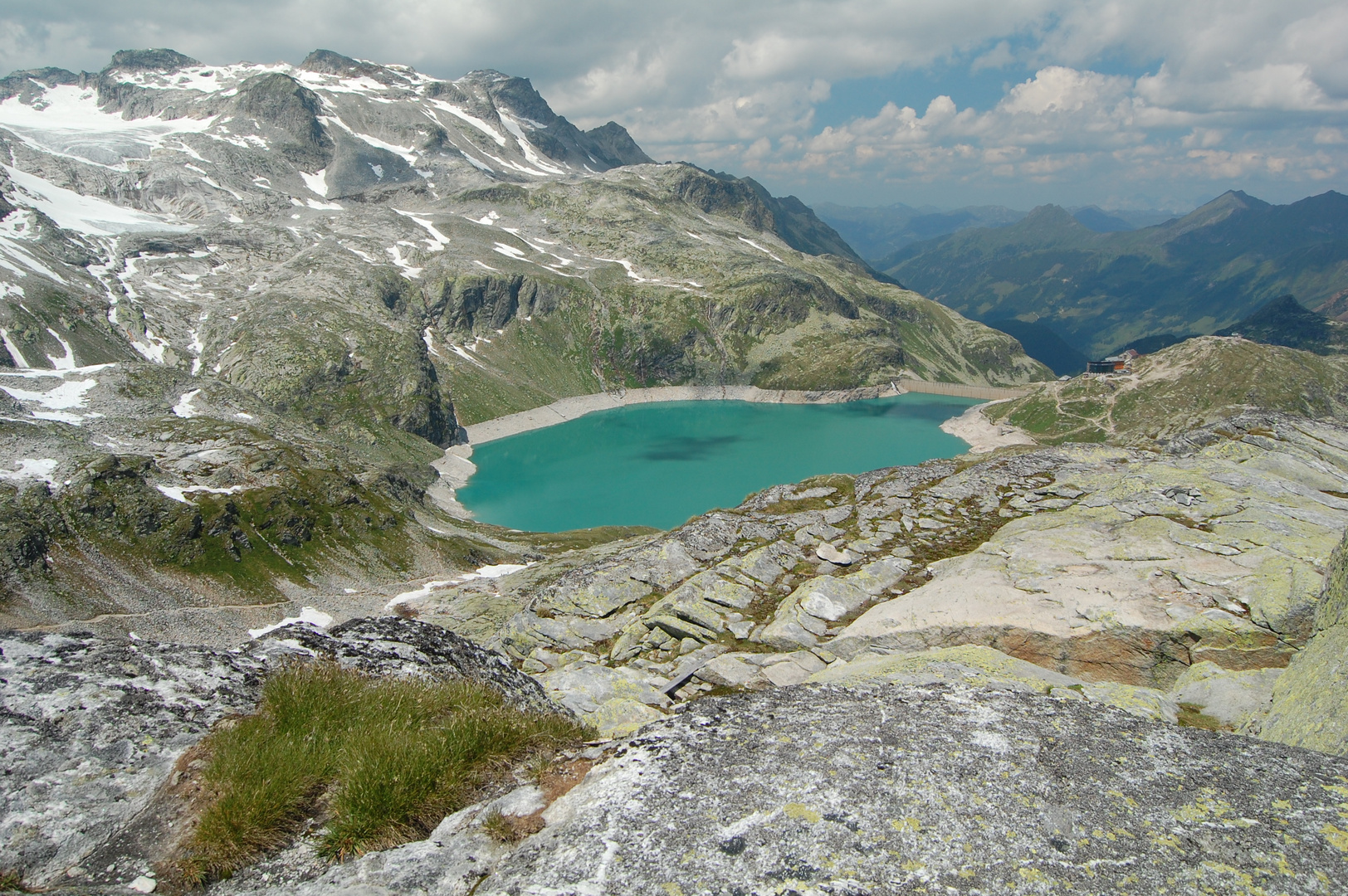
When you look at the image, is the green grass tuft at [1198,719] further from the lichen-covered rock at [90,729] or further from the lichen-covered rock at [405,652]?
the lichen-covered rock at [90,729]

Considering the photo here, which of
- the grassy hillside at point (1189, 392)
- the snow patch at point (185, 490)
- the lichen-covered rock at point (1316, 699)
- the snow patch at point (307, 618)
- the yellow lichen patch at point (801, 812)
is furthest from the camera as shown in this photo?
the grassy hillside at point (1189, 392)

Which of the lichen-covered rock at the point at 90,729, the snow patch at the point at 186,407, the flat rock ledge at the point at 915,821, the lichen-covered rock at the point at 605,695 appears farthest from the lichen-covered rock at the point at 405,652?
the snow patch at the point at 186,407

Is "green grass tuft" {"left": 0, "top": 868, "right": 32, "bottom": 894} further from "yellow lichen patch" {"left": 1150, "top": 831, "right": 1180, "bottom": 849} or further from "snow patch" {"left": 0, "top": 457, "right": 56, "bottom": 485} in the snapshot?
"snow patch" {"left": 0, "top": 457, "right": 56, "bottom": 485}

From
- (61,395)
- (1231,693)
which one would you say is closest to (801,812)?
(1231,693)

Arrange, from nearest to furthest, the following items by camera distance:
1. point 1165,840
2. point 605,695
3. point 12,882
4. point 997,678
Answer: point 12,882
point 1165,840
point 997,678
point 605,695

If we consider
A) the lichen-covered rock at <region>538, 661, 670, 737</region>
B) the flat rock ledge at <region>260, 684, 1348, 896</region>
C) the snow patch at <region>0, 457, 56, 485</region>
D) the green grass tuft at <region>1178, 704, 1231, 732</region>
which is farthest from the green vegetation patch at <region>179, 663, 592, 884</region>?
the snow patch at <region>0, 457, 56, 485</region>

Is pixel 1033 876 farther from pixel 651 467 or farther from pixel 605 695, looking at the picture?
pixel 651 467
